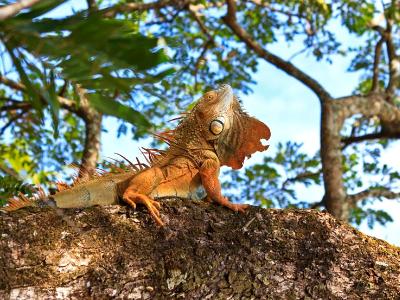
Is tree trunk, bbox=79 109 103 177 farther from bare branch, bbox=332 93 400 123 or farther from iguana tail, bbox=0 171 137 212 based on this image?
iguana tail, bbox=0 171 137 212

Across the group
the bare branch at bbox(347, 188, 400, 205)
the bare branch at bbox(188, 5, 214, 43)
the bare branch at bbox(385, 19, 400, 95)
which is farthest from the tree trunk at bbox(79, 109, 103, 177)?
the bare branch at bbox(385, 19, 400, 95)

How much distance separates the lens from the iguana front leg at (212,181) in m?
3.49

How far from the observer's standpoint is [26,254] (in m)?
2.71

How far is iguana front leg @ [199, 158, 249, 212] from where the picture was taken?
3495mm

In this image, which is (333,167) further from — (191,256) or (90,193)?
(191,256)

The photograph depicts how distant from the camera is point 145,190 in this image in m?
3.63

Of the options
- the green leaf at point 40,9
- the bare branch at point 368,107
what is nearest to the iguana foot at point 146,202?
the green leaf at point 40,9

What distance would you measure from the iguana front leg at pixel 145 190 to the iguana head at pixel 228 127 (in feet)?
1.79

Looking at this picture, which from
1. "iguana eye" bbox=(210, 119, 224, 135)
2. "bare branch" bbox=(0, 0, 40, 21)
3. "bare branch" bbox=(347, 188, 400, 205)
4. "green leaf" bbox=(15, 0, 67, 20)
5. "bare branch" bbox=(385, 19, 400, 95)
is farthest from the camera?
"bare branch" bbox=(385, 19, 400, 95)

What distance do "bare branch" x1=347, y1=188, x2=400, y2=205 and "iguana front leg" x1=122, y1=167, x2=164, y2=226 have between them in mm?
4231

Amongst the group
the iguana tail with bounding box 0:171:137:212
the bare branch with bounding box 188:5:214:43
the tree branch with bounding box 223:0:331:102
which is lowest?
the iguana tail with bounding box 0:171:137:212

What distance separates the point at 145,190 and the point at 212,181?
493mm

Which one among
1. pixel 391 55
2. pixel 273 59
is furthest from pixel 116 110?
pixel 391 55

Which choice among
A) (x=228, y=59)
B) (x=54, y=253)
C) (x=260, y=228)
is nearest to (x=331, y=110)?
(x=228, y=59)
